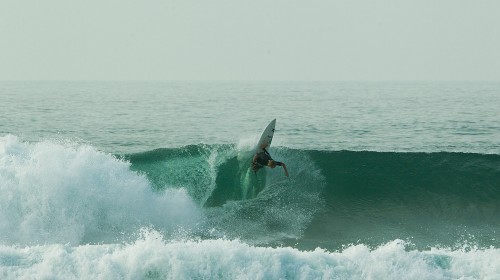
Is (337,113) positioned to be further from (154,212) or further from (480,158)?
(154,212)

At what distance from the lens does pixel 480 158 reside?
19.3m

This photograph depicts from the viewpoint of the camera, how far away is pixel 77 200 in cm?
1417

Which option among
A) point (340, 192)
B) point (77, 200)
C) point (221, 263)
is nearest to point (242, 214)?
point (340, 192)

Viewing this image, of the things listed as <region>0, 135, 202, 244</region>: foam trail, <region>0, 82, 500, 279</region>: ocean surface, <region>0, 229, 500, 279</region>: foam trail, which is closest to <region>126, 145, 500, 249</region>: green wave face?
<region>0, 82, 500, 279</region>: ocean surface

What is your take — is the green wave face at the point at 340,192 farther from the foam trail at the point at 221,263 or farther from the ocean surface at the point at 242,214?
the foam trail at the point at 221,263

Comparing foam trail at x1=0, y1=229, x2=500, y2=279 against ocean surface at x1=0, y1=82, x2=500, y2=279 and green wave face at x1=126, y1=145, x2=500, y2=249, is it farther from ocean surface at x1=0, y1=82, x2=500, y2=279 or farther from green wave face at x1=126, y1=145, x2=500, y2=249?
green wave face at x1=126, y1=145, x2=500, y2=249

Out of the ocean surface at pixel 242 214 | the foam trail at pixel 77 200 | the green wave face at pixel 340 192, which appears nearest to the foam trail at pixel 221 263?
the ocean surface at pixel 242 214

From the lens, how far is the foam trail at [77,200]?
1347cm

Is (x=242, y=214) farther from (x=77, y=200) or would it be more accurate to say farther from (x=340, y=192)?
(x=77, y=200)

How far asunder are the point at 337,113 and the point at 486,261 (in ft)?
100

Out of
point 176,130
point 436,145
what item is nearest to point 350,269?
point 436,145

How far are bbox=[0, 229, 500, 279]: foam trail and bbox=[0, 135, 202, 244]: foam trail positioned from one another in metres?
2.87

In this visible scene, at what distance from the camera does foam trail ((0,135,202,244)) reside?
13.5 meters

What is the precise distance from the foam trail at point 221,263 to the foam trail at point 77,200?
2867 millimetres
